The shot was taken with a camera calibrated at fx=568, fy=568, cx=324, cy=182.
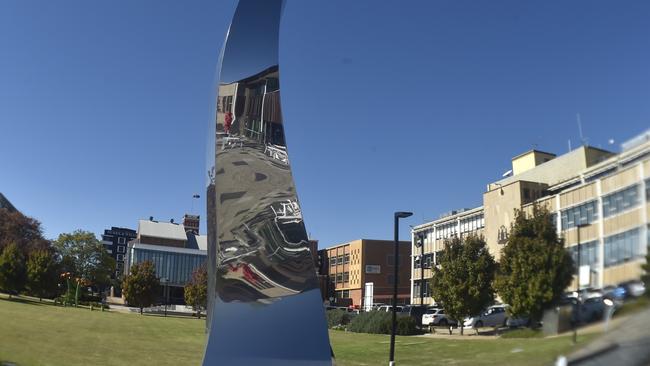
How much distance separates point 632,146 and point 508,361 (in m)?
4.09

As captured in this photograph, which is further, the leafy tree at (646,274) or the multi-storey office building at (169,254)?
the multi-storey office building at (169,254)

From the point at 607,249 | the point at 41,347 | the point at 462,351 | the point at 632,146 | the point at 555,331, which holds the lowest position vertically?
the point at 41,347

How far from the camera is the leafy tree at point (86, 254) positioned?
101m

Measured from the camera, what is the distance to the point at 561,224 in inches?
373

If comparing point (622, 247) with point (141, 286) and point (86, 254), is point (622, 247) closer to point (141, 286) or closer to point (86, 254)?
point (141, 286)

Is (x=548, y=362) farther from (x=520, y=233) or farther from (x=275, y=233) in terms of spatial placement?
(x=275, y=233)

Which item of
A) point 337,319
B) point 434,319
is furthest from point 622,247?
point 337,319

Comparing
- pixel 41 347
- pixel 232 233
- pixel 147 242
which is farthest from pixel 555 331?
pixel 147 242

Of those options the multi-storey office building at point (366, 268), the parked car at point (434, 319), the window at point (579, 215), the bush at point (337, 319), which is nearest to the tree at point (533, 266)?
the window at point (579, 215)

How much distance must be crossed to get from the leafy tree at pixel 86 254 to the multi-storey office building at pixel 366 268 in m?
47.5

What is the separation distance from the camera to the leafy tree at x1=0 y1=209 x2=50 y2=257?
2971 inches

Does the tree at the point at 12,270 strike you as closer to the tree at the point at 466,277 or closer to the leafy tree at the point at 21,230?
the leafy tree at the point at 21,230

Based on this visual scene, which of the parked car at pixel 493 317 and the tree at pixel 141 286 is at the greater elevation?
the parked car at pixel 493 317

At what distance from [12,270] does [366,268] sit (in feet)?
125
